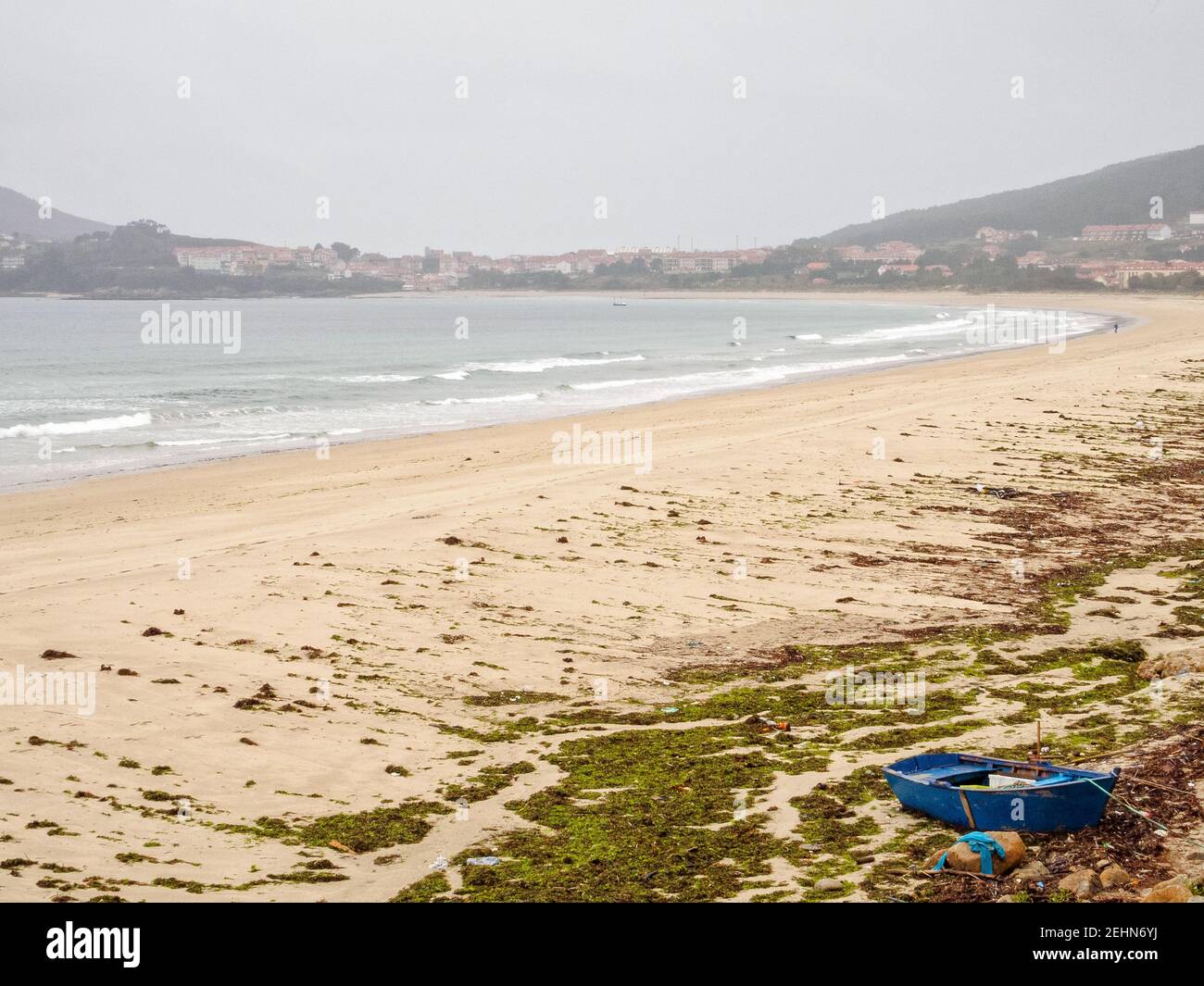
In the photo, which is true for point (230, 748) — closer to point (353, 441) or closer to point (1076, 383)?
point (353, 441)

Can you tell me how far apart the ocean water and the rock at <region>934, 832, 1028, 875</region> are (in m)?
20.7

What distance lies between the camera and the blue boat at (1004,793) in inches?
244

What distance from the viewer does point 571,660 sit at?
10336 mm

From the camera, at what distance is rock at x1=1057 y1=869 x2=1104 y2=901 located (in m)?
5.47

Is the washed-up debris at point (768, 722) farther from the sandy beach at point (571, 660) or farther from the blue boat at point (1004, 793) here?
the blue boat at point (1004, 793)

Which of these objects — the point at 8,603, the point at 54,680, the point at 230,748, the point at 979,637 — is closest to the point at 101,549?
the point at 8,603

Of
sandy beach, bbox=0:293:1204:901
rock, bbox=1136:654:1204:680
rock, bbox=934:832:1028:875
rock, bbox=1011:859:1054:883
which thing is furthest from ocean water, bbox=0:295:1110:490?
rock, bbox=1011:859:1054:883

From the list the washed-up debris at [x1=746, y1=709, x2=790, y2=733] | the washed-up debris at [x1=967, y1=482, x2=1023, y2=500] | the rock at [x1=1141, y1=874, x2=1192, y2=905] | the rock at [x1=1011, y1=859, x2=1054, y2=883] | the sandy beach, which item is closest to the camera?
the rock at [x1=1141, y1=874, x2=1192, y2=905]

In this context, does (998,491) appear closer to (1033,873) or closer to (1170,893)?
(1033,873)

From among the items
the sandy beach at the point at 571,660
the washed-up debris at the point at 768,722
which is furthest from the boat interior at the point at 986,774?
the washed-up debris at the point at 768,722

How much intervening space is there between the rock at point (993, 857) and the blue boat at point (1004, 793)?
0.28 meters

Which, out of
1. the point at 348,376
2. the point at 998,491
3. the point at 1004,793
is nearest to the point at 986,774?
the point at 1004,793

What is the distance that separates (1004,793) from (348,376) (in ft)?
145

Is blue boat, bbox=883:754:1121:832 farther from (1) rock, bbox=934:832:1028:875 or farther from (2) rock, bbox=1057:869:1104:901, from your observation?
(2) rock, bbox=1057:869:1104:901
